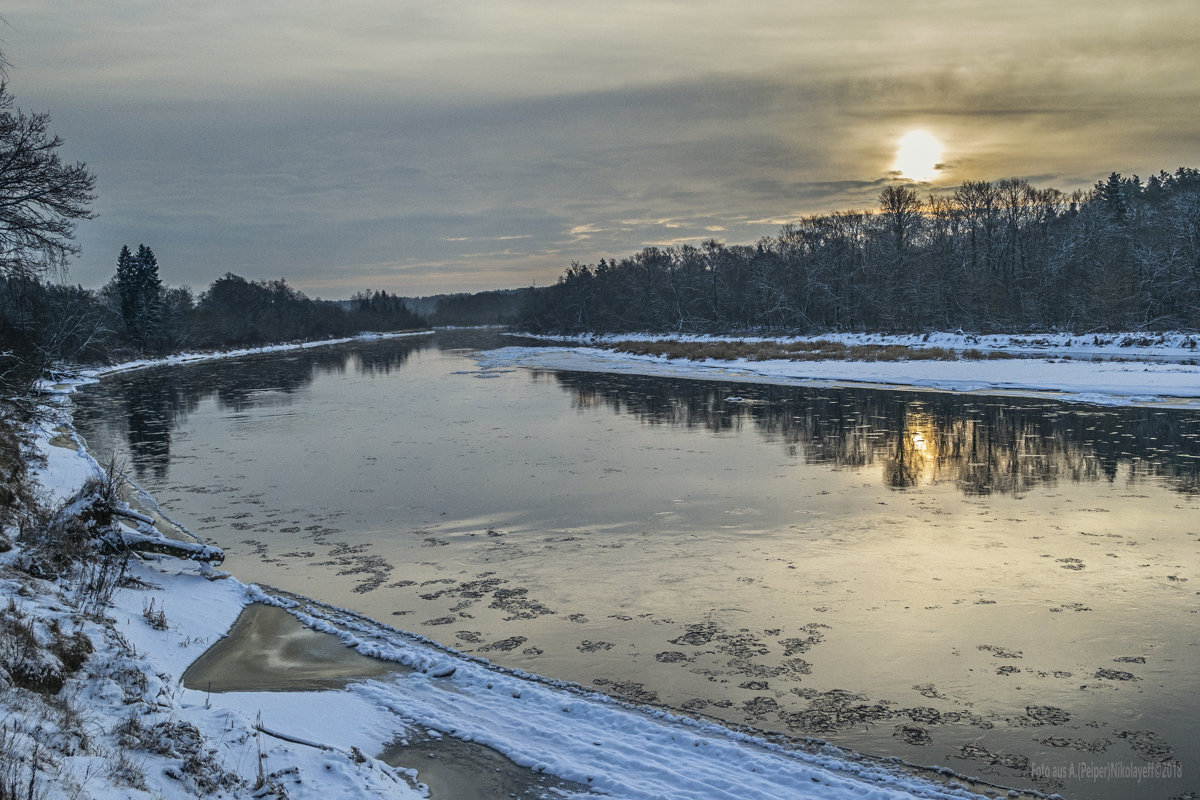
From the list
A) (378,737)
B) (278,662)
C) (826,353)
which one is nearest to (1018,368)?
(826,353)

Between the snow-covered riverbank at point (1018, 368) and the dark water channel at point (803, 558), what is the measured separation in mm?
5004

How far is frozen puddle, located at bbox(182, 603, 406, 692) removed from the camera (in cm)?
666

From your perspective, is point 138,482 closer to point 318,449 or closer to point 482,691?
point 318,449

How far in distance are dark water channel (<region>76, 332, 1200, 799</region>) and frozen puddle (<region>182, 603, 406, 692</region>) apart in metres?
A: 0.93

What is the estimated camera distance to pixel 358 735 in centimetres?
570

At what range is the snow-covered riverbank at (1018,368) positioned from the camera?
2625cm

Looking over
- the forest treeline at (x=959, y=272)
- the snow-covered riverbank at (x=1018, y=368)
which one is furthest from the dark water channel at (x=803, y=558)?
the forest treeline at (x=959, y=272)

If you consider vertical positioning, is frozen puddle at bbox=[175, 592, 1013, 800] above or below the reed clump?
below

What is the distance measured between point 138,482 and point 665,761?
1501 centimetres

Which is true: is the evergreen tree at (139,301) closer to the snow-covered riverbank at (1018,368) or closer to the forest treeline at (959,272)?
the snow-covered riverbank at (1018,368)

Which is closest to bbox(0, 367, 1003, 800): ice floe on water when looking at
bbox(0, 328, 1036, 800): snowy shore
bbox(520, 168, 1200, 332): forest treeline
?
bbox(0, 328, 1036, 800): snowy shore

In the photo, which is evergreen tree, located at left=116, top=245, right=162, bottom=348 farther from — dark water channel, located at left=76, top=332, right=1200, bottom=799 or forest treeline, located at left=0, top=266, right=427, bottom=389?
dark water channel, located at left=76, top=332, right=1200, bottom=799

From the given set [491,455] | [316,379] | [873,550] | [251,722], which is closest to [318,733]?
[251,722]

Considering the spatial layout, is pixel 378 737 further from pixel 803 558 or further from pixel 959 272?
pixel 959 272
